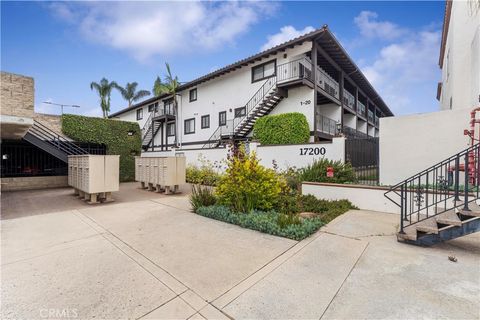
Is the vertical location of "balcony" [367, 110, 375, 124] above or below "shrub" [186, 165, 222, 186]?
above

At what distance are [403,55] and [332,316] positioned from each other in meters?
10.7

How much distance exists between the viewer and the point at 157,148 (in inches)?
939

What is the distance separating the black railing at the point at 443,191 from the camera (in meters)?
3.83

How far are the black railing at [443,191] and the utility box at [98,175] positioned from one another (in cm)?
853

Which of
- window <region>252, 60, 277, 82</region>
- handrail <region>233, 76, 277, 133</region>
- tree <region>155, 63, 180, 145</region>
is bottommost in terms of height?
handrail <region>233, 76, 277, 133</region>

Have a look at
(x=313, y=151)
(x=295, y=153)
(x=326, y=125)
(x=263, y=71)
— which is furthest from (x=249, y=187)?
(x=263, y=71)

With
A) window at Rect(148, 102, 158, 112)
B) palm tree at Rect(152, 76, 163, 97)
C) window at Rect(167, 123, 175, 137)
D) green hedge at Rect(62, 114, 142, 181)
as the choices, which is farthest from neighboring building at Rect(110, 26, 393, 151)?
green hedge at Rect(62, 114, 142, 181)

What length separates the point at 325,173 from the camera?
7902mm

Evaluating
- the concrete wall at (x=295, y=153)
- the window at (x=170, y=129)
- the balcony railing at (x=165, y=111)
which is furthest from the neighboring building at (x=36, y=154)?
the concrete wall at (x=295, y=153)

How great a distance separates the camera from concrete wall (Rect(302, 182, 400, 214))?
249 inches

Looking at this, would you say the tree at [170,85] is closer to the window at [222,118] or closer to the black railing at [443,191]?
the window at [222,118]

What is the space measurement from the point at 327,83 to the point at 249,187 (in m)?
13.2

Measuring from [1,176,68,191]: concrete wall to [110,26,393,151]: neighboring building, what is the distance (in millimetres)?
9684

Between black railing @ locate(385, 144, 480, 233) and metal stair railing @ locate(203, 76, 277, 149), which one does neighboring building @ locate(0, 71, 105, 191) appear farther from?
black railing @ locate(385, 144, 480, 233)
